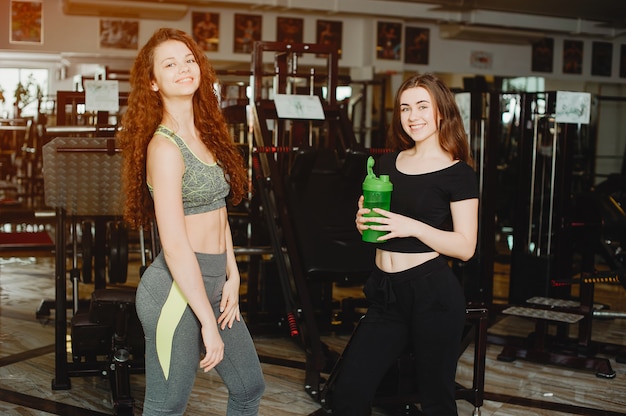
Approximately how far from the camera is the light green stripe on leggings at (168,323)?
190 cm

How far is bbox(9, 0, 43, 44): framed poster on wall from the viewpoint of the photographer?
938cm

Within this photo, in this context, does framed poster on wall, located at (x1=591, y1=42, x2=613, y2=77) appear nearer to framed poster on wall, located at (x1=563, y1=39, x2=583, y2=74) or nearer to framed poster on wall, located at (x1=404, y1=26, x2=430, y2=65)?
framed poster on wall, located at (x1=563, y1=39, x2=583, y2=74)

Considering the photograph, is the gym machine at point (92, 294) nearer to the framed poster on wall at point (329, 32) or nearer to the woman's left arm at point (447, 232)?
the woman's left arm at point (447, 232)

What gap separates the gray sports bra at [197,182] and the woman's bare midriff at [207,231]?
2cm

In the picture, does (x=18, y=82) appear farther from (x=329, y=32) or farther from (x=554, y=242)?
(x=554, y=242)

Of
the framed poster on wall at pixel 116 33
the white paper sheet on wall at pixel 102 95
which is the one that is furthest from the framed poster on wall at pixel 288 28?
the white paper sheet on wall at pixel 102 95

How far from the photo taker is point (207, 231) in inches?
78.0

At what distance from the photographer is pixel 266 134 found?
453 cm

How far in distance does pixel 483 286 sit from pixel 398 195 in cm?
317

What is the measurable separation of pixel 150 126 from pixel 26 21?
830cm

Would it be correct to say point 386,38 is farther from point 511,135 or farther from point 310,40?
point 511,135

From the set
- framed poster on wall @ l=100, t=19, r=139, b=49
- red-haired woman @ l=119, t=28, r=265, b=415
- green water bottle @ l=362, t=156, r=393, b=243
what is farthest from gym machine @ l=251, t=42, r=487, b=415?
framed poster on wall @ l=100, t=19, r=139, b=49

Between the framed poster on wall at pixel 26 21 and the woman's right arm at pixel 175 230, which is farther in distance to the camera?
the framed poster on wall at pixel 26 21

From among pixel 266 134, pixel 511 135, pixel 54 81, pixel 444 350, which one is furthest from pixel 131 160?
pixel 54 81
